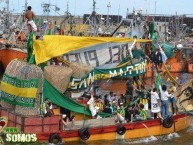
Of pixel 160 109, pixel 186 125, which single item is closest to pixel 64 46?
pixel 160 109

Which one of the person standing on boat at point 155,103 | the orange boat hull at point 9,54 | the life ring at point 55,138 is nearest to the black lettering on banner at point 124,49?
the person standing on boat at point 155,103

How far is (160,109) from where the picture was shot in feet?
73.5

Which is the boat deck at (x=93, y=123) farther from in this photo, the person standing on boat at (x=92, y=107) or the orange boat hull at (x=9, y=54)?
the orange boat hull at (x=9, y=54)

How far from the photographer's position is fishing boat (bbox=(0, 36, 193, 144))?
1908 centimetres

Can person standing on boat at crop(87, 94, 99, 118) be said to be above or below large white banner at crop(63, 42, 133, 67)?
below

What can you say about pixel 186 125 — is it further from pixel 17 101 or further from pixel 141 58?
pixel 17 101

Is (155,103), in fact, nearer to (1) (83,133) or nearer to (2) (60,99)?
(1) (83,133)

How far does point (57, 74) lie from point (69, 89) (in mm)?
1151

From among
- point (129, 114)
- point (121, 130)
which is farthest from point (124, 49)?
point (121, 130)

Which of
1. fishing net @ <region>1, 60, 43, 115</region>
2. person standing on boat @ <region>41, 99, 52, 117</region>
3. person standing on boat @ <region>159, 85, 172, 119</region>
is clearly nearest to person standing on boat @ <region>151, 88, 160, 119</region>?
person standing on boat @ <region>159, 85, 172, 119</region>

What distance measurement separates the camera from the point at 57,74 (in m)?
20.2

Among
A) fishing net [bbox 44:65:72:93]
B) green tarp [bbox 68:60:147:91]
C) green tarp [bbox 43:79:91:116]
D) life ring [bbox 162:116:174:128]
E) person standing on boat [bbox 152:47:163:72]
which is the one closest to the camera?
green tarp [bbox 43:79:91:116]

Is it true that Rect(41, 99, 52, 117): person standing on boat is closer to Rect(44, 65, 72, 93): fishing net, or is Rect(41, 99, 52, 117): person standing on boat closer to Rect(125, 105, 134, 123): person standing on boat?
Rect(44, 65, 72, 93): fishing net

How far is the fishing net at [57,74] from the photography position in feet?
66.1
